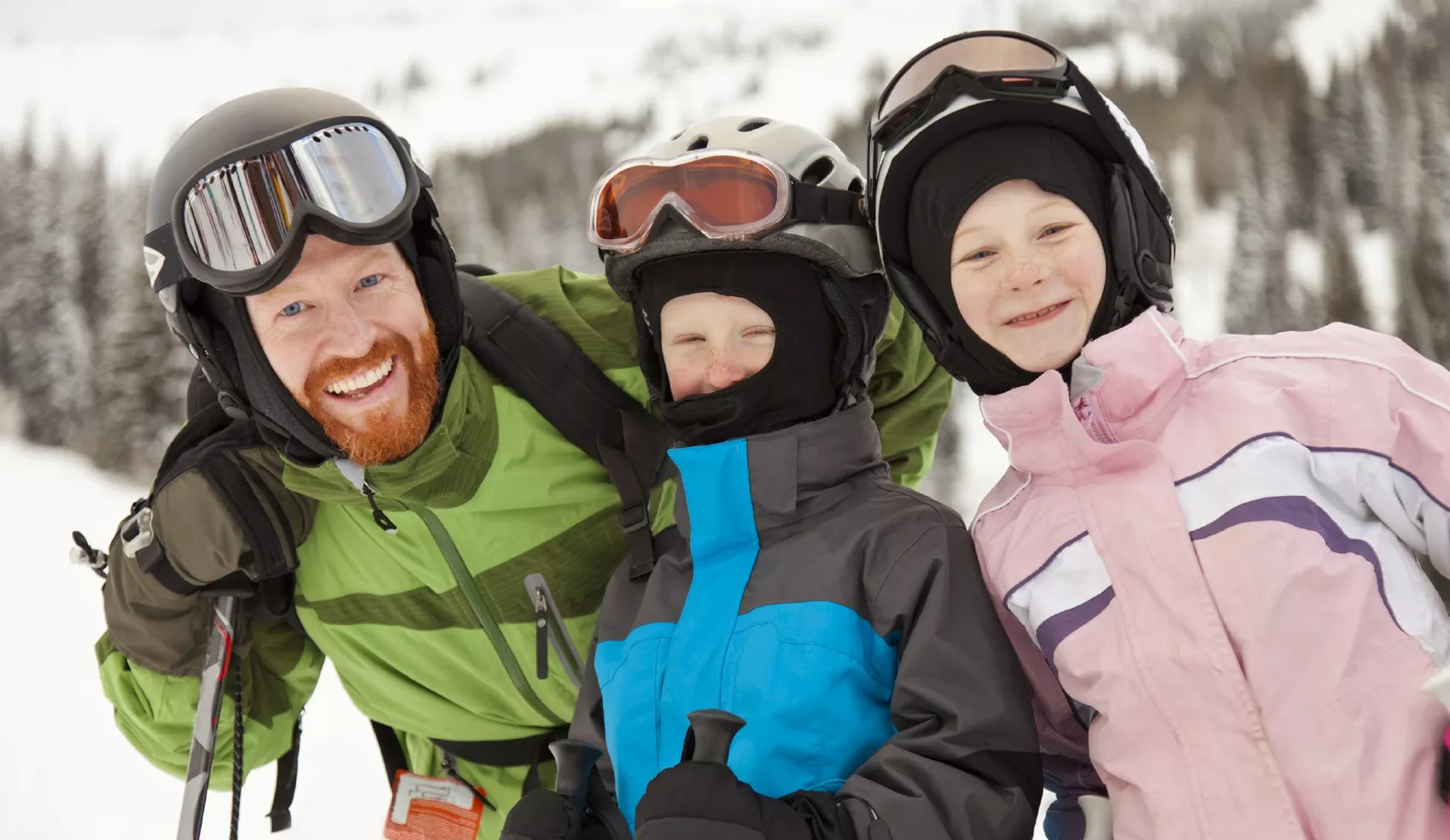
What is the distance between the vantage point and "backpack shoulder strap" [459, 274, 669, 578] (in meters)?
2.69

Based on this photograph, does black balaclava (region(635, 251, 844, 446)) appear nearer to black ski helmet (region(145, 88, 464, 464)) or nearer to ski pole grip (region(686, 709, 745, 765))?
black ski helmet (region(145, 88, 464, 464))

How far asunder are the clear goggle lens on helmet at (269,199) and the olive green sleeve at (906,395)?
4.81 ft

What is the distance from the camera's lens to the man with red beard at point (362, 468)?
2568mm

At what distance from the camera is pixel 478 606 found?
2.81 m

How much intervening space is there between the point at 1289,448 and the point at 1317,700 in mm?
412

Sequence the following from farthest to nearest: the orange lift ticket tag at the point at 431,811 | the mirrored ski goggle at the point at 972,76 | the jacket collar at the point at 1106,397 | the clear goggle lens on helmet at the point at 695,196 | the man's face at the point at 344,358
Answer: the orange lift ticket tag at the point at 431,811, the man's face at the point at 344,358, the clear goggle lens on helmet at the point at 695,196, the mirrored ski goggle at the point at 972,76, the jacket collar at the point at 1106,397

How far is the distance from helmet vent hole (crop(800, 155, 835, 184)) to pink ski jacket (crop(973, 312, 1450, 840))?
951 mm

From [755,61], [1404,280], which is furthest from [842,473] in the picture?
[755,61]

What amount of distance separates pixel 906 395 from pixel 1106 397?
1.22 m

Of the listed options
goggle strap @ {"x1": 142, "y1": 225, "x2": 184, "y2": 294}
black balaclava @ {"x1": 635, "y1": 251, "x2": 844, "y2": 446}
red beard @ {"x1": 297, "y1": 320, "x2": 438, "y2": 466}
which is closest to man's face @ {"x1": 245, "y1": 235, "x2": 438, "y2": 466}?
red beard @ {"x1": 297, "y1": 320, "x2": 438, "y2": 466}

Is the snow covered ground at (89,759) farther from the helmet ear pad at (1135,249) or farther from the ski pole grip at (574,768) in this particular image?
the helmet ear pad at (1135,249)

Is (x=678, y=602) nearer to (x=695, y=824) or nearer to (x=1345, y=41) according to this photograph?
(x=695, y=824)

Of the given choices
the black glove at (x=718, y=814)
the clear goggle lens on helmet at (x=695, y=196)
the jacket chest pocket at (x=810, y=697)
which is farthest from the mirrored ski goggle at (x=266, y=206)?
the black glove at (x=718, y=814)

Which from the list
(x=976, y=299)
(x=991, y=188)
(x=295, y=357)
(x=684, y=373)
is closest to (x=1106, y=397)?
(x=976, y=299)
